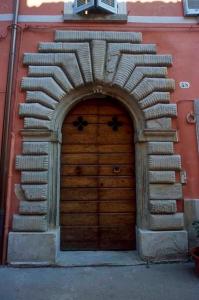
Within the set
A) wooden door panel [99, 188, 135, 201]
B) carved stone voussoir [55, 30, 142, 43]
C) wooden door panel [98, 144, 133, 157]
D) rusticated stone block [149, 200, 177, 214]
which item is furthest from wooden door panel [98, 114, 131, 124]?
rusticated stone block [149, 200, 177, 214]

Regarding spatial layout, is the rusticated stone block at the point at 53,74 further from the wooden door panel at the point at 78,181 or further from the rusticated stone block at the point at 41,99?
the wooden door panel at the point at 78,181

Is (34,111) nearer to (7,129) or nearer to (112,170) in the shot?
(7,129)

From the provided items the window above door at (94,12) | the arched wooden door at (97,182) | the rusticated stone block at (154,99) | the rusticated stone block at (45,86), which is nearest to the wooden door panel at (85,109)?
the arched wooden door at (97,182)

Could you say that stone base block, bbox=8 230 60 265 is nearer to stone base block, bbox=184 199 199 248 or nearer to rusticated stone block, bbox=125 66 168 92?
stone base block, bbox=184 199 199 248

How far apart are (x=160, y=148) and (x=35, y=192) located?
7.16 feet

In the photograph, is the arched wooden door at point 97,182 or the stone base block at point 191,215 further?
the arched wooden door at point 97,182

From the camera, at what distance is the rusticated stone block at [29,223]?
452 cm

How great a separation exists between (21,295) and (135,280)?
58.3 inches

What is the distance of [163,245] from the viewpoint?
4551mm

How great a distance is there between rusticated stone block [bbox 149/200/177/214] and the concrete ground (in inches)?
31.7

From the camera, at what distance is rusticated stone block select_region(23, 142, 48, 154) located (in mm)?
4730

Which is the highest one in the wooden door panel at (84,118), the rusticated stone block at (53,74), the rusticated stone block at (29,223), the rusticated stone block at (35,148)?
the rusticated stone block at (53,74)

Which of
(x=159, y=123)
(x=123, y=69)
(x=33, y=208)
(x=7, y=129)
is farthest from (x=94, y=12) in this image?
(x=33, y=208)

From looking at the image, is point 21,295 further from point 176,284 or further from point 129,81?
point 129,81
